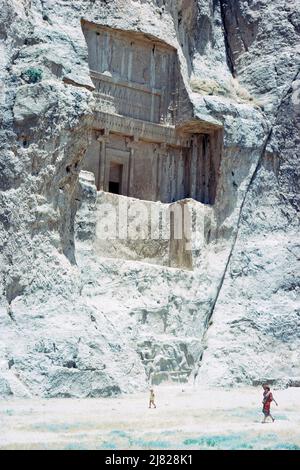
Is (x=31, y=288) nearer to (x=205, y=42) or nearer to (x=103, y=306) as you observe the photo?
(x=103, y=306)

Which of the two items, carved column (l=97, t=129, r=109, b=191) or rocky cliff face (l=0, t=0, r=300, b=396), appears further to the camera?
carved column (l=97, t=129, r=109, b=191)

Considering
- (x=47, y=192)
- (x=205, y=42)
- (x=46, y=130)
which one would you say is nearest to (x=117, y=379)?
(x=47, y=192)

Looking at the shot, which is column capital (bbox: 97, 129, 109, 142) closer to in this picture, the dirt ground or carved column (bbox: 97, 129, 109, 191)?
carved column (bbox: 97, 129, 109, 191)

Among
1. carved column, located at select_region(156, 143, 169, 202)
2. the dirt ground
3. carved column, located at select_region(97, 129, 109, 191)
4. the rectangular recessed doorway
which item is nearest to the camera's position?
the dirt ground

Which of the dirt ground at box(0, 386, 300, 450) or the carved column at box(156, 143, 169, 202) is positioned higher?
the carved column at box(156, 143, 169, 202)

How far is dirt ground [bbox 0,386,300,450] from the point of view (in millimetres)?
12312

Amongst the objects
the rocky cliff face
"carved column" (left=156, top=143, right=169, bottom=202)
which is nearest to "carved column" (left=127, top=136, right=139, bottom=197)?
"carved column" (left=156, top=143, right=169, bottom=202)

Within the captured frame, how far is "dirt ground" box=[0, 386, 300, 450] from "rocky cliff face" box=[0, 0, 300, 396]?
56.3 inches

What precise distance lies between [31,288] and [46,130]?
3.85 meters

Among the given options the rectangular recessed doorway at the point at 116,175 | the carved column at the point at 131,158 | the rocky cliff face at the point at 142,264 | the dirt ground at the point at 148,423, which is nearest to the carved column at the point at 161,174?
the carved column at the point at 131,158

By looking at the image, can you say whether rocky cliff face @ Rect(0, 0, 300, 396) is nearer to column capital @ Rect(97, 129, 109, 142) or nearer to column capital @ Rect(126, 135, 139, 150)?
column capital @ Rect(126, 135, 139, 150)

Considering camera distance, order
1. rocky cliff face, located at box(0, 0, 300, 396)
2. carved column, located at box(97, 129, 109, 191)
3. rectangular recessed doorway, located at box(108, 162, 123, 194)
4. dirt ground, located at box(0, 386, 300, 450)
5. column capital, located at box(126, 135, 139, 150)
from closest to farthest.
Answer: dirt ground, located at box(0, 386, 300, 450)
rocky cliff face, located at box(0, 0, 300, 396)
carved column, located at box(97, 129, 109, 191)
column capital, located at box(126, 135, 139, 150)
rectangular recessed doorway, located at box(108, 162, 123, 194)

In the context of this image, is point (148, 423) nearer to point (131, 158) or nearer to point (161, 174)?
point (131, 158)

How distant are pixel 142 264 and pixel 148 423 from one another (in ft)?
27.4
